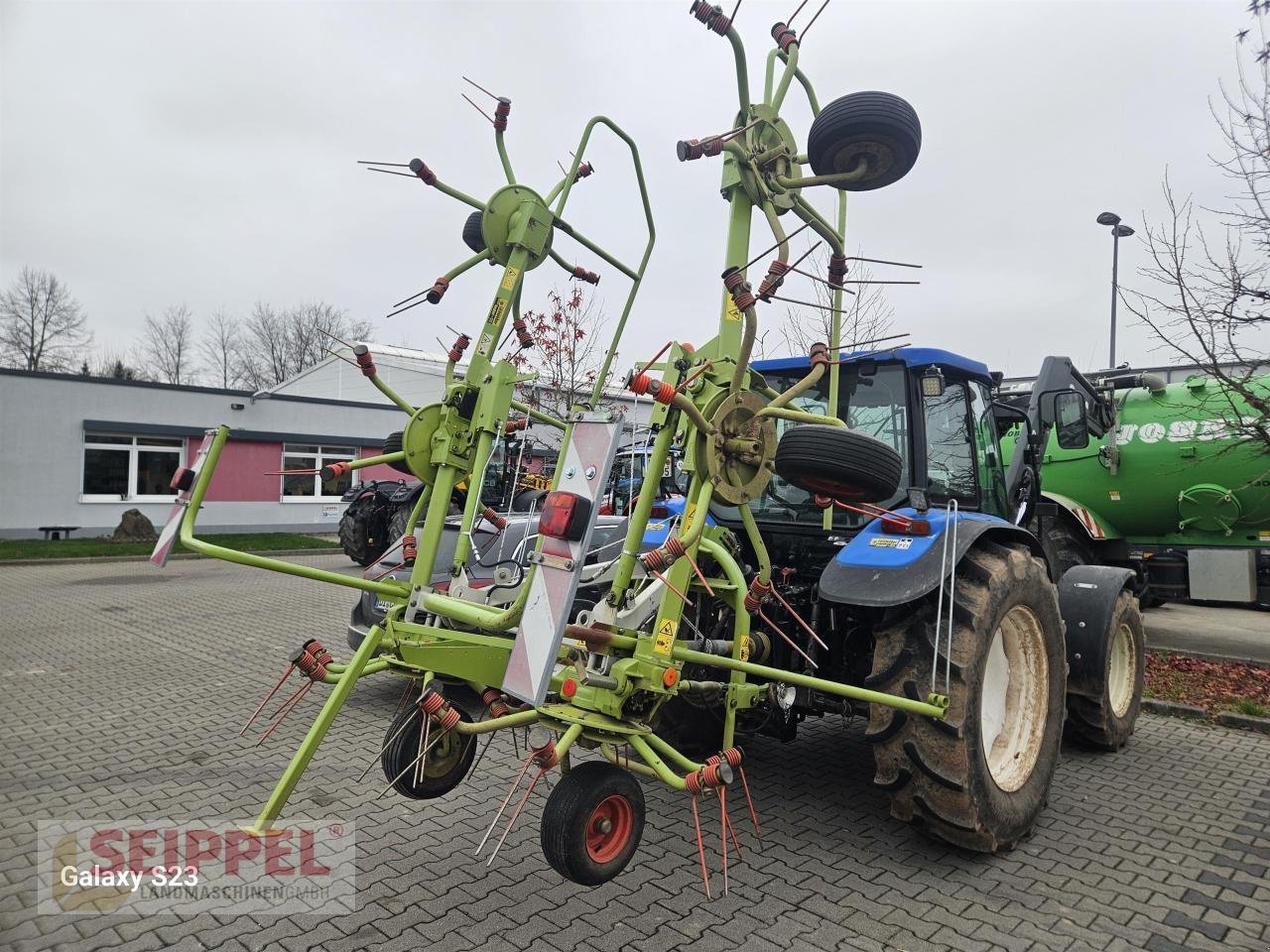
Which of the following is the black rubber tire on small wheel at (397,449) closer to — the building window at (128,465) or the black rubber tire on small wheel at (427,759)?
the black rubber tire on small wheel at (427,759)

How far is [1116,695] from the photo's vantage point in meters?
5.24

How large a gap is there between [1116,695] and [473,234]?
4893 millimetres

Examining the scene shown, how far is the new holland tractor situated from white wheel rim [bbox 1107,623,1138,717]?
4.69 feet

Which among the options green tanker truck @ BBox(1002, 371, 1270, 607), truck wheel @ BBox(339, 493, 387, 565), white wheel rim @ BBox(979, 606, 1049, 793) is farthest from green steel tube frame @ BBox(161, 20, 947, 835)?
truck wheel @ BBox(339, 493, 387, 565)

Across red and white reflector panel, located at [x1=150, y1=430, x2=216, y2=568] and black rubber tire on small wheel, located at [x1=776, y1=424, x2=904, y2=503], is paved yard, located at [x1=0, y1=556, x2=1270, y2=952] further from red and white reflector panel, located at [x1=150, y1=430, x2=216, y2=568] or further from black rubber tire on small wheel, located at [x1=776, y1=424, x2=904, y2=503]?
black rubber tire on small wheel, located at [x1=776, y1=424, x2=904, y2=503]

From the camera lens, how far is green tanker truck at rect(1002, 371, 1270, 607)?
9016mm

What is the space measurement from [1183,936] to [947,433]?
2.46m

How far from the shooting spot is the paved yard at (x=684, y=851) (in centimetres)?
291

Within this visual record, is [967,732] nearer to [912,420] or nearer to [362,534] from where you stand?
[912,420]

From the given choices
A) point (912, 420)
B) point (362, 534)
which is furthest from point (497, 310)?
point (362, 534)

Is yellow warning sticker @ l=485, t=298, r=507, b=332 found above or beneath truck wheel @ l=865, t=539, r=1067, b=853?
above

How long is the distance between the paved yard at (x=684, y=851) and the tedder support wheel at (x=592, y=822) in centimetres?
42

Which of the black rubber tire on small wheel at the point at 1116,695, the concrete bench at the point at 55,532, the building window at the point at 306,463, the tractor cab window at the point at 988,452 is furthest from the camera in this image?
the building window at the point at 306,463

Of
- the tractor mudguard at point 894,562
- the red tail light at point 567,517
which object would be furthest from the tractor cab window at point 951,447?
the red tail light at point 567,517
